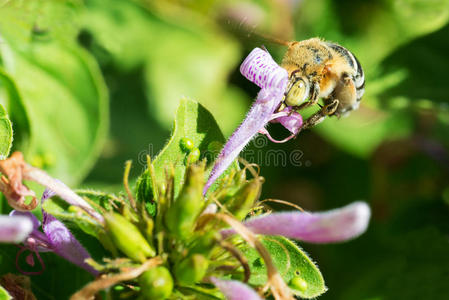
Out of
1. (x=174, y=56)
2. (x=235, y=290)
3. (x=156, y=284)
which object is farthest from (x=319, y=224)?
(x=174, y=56)

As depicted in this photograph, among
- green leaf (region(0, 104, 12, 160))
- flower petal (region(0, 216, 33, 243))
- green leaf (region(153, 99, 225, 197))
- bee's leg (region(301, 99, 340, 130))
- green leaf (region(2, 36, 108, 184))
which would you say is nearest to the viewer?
flower petal (region(0, 216, 33, 243))

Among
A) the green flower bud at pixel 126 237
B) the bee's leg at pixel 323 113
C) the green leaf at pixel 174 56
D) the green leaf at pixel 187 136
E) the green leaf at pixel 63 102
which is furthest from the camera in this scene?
the green leaf at pixel 174 56

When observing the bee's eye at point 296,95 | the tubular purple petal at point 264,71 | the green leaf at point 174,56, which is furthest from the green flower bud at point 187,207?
the green leaf at point 174,56

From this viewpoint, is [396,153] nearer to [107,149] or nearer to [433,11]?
[433,11]

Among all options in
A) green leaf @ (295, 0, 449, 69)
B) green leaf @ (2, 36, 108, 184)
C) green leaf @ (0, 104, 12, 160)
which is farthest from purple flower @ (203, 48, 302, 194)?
green leaf @ (295, 0, 449, 69)

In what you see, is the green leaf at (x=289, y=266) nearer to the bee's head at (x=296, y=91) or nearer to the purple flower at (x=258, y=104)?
the purple flower at (x=258, y=104)

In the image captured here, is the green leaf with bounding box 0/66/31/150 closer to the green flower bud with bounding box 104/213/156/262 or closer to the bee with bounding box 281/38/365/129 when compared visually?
the green flower bud with bounding box 104/213/156/262

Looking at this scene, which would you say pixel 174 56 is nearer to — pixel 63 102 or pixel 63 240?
pixel 63 102
